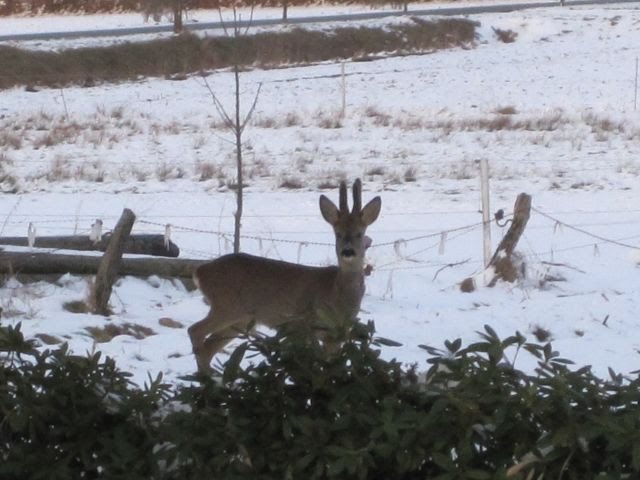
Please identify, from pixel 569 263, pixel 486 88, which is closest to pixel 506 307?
pixel 569 263

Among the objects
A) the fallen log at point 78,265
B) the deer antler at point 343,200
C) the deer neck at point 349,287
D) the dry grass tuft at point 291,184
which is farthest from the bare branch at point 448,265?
the dry grass tuft at point 291,184

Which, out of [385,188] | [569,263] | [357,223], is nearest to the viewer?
[357,223]

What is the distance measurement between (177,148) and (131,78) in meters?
13.0

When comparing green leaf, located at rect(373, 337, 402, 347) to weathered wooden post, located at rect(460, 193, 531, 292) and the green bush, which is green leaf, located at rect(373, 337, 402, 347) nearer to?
the green bush

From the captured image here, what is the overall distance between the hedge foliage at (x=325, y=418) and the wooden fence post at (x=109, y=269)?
4838mm

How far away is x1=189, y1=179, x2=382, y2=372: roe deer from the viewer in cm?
722

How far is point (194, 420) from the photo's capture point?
3596 millimetres

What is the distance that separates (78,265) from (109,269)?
27.1 inches

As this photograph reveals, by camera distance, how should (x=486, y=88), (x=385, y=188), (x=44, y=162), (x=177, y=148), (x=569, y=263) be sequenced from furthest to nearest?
1. (x=486, y=88)
2. (x=177, y=148)
3. (x=44, y=162)
4. (x=385, y=188)
5. (x=569, y=263)

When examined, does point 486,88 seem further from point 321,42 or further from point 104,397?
point 104,397

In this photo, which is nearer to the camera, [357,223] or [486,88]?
[357,223]

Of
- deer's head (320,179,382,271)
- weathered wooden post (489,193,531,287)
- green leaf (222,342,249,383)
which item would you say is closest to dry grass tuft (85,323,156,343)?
deer's head (320,179,382,271)

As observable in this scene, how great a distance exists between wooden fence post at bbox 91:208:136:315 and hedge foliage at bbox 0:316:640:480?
4.84 m

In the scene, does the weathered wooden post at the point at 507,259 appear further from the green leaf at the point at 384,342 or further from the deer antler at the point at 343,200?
the green leaf at the point at 384,342
